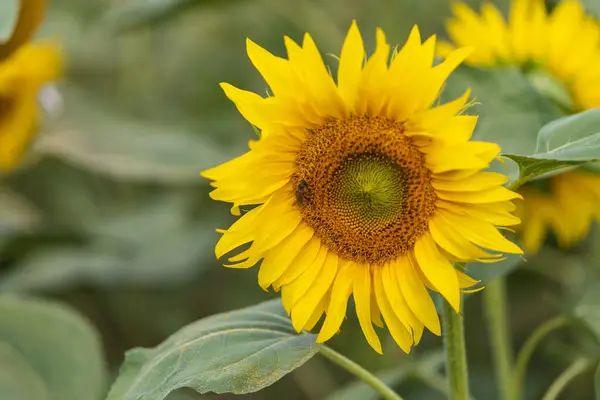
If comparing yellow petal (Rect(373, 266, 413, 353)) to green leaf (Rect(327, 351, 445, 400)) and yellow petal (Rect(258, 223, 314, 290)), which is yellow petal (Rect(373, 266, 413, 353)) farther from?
green leaf (Rect(327, 351, 445, 400))

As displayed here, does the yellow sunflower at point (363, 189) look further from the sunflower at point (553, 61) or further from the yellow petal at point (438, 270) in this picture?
the sunflower at point (553, 61)

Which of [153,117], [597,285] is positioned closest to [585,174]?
[597,285]

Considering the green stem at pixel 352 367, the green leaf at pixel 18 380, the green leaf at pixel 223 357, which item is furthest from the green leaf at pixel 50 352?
the green stem at pixel 352 367

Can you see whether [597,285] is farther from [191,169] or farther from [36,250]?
[36,250]

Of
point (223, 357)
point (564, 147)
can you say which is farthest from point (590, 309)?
point (223, 357)

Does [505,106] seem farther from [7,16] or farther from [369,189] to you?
[7,16]

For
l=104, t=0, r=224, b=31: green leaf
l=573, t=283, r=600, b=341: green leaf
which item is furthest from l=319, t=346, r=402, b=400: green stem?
l=104, t=0, r=224, b=31: green leaf
